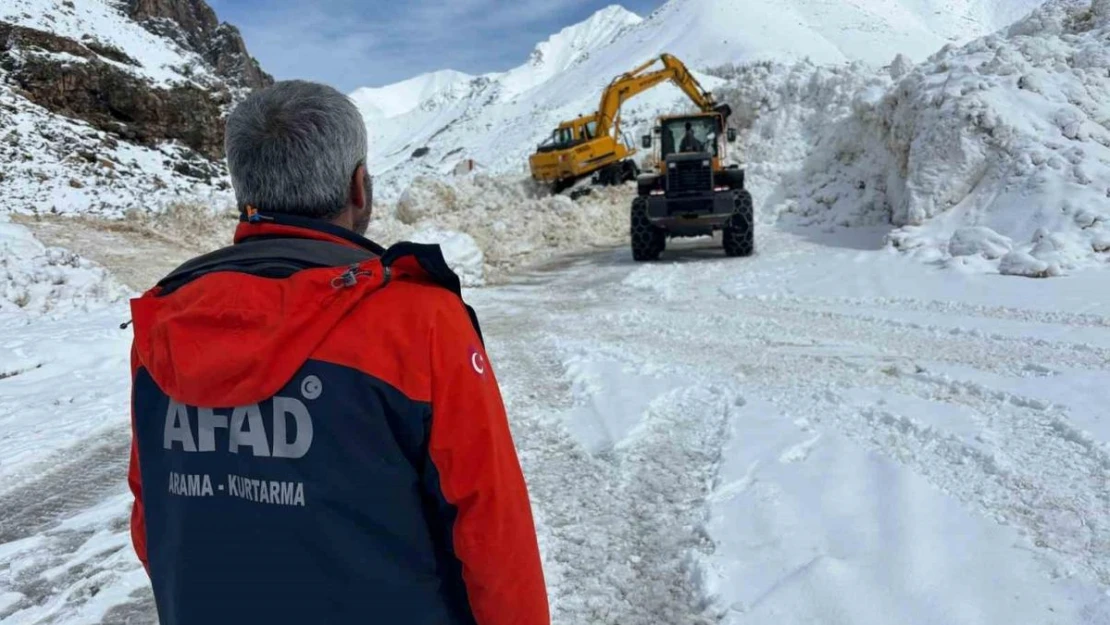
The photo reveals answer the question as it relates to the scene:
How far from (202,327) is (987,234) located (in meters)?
10.5

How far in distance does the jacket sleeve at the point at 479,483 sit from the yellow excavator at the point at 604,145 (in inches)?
733

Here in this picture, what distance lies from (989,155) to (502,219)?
30.0 ft

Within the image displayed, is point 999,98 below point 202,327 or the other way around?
the other way around

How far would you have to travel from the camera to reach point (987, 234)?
9.92 meters

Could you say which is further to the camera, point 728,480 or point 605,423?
point 605,423

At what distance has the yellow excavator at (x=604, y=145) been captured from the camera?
764 inches

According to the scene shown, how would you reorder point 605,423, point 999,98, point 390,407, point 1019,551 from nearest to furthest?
1. point 390,407
2. point 1019,551
3. point 605,423
4. point 999,98

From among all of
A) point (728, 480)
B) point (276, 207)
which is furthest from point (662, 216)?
point (276, 207)

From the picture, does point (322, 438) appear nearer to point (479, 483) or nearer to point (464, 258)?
point (479, 483)

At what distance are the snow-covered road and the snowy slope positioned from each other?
65.4ft

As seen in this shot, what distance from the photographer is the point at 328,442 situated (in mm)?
1339

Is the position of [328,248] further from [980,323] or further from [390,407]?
[980,323]

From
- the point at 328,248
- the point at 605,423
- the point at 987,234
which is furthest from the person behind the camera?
the point at 987,234

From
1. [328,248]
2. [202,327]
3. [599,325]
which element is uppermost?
[328,248]
